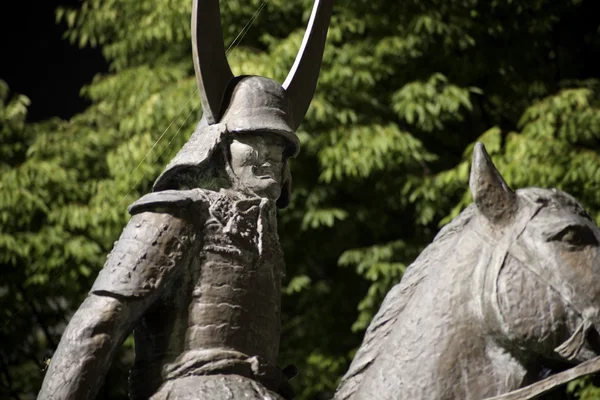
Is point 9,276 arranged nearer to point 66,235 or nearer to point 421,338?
point 66,235

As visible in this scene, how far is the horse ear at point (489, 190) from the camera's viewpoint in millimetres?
3615

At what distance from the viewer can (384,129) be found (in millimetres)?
8977

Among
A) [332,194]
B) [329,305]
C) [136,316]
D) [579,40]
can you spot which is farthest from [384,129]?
[136,316]

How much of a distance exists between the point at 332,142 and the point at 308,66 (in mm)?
4119

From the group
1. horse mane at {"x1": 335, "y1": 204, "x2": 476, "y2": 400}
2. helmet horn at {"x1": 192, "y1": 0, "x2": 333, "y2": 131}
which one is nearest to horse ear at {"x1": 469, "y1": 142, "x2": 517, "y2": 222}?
horse mane at {"x1": 335, "y1": 204, "x2": 476, "y2": 400}

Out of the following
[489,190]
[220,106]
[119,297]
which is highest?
[220,106]

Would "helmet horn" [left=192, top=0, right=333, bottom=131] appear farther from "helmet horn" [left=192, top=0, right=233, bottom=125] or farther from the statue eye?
the statue eye

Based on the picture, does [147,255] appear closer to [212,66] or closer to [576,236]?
[212,66]

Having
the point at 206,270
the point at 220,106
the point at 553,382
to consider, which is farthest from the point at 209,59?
the point at 553,382

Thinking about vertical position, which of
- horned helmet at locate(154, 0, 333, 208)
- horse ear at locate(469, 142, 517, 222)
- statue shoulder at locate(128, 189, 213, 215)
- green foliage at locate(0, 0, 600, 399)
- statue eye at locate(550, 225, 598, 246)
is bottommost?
statue eye at locate(550, 225, 598, 246)

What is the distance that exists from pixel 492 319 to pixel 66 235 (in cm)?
612

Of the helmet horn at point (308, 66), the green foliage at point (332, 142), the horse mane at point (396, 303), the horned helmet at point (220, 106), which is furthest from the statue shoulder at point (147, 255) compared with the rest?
the green foliage at point (332, 142)

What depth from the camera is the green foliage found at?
8.72 meters

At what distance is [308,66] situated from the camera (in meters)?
4.80
